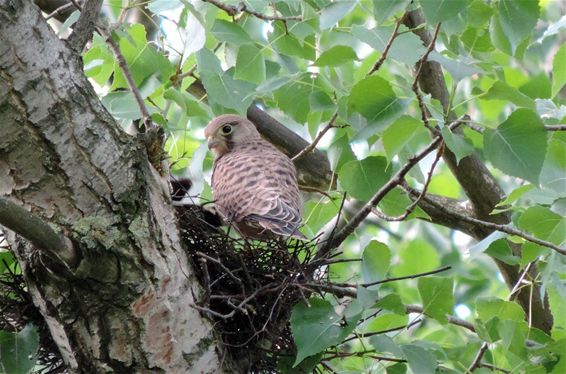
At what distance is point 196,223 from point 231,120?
1.52 meters

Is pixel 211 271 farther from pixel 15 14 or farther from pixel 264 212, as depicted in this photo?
pixel 15 14

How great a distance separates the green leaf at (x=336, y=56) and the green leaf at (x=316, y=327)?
0.70 m

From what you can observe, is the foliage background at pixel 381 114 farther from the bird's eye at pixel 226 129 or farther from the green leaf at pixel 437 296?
the bird's eye at pixel 226 129

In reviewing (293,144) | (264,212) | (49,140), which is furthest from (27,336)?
(293,144)

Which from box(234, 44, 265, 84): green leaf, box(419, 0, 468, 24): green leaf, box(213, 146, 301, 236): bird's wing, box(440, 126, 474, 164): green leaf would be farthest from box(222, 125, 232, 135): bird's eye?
box(419, 0, 468, 24): green leaf

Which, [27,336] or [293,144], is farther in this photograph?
[293,144]

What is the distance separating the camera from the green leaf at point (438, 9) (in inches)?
87.6

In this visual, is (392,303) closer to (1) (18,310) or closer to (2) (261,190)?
(2) (261,190)

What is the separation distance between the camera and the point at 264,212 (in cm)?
344

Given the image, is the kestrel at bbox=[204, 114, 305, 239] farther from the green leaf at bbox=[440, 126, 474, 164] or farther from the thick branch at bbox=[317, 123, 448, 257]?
the green leaf at bbox=[440, 126, 474, 164]

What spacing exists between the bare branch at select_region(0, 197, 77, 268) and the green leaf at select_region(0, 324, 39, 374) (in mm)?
Result: 591

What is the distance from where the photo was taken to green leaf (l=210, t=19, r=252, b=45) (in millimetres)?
3100

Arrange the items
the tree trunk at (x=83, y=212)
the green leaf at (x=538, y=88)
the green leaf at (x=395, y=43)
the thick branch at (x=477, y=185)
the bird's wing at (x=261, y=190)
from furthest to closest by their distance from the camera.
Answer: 1. the thick branch at (x=477, y=185)
2. the green leaf at (x=538, y=88)
3. the bird's wing at (x=261, y=190)
4. the green leaf at (x=395, y=43)
5. the tree trunk at (x=83, y=212)

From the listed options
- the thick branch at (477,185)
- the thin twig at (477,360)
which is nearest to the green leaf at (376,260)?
the thin twig at (477,360)
